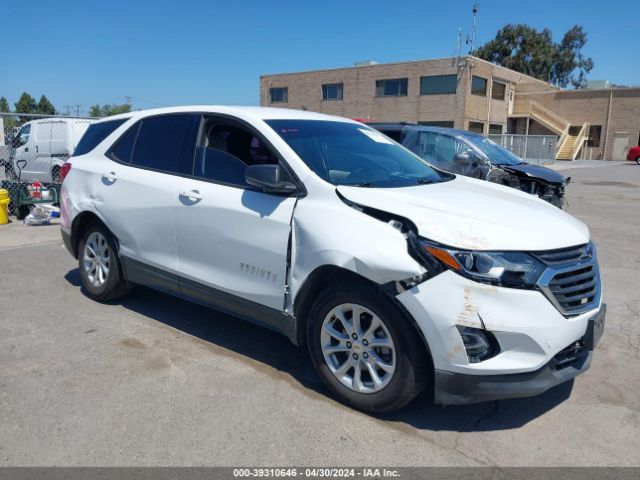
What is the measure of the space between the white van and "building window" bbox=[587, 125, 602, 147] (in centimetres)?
4530

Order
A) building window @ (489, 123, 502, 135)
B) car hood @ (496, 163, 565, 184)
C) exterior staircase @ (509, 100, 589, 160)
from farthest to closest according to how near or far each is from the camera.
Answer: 1. exterior staircase @ (509, 100, 589, 160)
2. building window @ (489, 123, 502, 135)
3. car hood @ (496, 163, 565, 184)

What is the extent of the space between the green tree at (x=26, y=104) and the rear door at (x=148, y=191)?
7877 cm

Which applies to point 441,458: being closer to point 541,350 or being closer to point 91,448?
point 541,350

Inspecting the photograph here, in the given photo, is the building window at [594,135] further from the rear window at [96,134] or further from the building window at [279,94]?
the rear window at [96,134]

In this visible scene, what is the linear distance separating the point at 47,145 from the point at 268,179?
11.9 m

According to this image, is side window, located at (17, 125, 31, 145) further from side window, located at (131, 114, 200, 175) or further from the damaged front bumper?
the damaged front bumper

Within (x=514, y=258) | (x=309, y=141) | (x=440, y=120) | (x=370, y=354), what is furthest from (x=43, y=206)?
(x=440, y=120)

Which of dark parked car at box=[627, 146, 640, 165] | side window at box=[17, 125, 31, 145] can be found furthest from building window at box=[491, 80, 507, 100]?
side window at box=[17, 125, 31, 145]

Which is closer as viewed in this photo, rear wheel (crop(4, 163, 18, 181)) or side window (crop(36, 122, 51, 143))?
rear wheel (crop(4, 163, 18, 181))

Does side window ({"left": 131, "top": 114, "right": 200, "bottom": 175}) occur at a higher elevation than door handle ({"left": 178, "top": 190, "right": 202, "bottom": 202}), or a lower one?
higher

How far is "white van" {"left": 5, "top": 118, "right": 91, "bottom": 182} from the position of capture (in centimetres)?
1261

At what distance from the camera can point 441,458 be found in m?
2.97

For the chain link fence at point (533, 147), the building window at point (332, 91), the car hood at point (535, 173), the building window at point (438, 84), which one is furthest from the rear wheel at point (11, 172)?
the building window at point (332, 91)

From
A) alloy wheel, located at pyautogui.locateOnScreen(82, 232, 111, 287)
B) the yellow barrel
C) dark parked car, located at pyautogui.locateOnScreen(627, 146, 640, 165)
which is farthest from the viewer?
dark parked car, located at pyautogui.locateOnScreen(627, 146, 640, 165)
